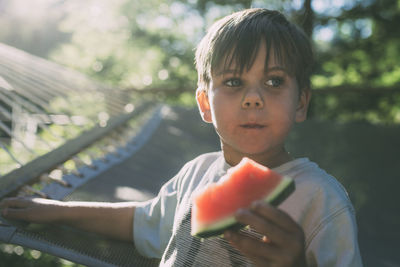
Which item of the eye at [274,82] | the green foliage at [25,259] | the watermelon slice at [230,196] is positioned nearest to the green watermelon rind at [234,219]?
the watermelon slice at [230,196]

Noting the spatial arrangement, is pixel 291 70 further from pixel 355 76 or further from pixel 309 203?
pixel 355 76

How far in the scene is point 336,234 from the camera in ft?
3.62

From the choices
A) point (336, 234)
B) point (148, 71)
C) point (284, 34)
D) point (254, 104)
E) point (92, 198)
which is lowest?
point (148, 71)

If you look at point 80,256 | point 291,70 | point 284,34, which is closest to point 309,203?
point 291,70

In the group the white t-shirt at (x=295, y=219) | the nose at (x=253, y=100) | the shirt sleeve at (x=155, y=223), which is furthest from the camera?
the shirt sleeve at (x=155, y=223)

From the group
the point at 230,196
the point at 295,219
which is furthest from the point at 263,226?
the point at 295,219

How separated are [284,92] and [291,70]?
0.10 m

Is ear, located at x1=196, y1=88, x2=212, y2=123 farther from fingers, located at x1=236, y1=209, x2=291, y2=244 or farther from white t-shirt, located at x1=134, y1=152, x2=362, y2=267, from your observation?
fingers, located at x1=236, y1=209, x2=291, y2=244

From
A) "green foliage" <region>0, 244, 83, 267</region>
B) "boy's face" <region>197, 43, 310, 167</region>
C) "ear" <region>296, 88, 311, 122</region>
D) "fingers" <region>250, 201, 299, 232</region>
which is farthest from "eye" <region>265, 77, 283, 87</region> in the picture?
"green foliage" <region>0, 244, 83, 267</region>

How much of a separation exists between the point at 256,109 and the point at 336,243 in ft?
1.60

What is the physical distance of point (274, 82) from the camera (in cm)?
137

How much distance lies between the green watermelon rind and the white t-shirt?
0.23 meters

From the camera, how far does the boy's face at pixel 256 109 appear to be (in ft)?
4.26

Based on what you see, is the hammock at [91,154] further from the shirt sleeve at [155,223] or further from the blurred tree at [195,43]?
the blurred tree at [195,43]
